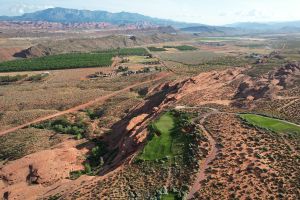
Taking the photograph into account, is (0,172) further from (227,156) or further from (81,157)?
(227,156)

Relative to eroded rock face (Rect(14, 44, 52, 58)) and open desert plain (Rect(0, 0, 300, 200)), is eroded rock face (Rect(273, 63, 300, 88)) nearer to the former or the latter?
open desert plain (Rect(0, 0, 300, 200))

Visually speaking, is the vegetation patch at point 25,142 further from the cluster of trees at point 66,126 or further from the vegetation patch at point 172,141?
the vegetation patch at point 172,141

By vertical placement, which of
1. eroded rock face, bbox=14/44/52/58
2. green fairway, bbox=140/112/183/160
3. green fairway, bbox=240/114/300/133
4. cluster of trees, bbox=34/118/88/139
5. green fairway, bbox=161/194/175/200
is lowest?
eroded rock face, bbox=14/44/52/58

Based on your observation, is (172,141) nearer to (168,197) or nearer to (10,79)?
(168,197)

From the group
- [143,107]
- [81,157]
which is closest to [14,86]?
[143,107]

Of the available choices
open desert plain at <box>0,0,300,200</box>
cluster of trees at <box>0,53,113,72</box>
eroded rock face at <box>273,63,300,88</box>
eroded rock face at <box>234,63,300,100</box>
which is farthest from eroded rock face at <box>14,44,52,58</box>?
eroded rock face at <box>234,63,300,100</box>

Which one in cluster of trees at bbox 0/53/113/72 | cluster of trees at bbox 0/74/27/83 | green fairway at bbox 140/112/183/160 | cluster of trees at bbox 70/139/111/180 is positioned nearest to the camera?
green fairway at bbox 140/112/183/160

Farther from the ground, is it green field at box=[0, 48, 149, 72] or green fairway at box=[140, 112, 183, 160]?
green fairway at box=[140, 112, 183, 160]

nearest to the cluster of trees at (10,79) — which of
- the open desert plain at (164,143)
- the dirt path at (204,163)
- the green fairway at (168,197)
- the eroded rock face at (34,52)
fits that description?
the open desert plain at (164,143)
